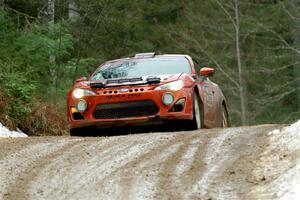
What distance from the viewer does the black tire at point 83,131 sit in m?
11.8

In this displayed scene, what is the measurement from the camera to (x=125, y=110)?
11.4 m

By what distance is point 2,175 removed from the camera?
8.09 m

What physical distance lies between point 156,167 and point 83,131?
163 inches

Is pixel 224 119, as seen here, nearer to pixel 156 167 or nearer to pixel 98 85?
pixel 98 85

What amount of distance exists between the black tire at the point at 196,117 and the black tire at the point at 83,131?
1.54 m

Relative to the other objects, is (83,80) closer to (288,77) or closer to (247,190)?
(247,190)

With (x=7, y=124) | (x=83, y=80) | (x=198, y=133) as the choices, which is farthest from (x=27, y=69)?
(x=198, y=133)

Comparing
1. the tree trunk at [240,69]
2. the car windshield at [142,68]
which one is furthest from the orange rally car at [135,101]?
Answer: the tree trunk at [240,69]

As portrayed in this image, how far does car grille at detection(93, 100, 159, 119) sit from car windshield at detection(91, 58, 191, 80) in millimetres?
1123

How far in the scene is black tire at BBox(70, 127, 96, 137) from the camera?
38.6 feet

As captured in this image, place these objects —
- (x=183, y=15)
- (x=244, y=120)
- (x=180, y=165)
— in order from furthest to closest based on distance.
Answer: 1. (x=183, y=15)
2. (x=244, y=120)
3. (x=180, y=165)

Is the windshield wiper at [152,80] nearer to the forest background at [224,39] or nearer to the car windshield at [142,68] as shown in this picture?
the car windshield at [142,68]

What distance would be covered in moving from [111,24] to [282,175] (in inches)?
760

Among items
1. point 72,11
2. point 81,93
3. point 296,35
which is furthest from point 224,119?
point 296,35
